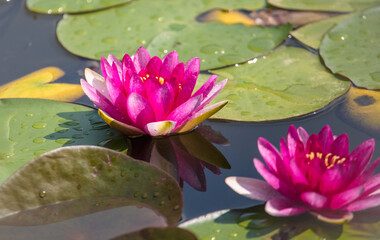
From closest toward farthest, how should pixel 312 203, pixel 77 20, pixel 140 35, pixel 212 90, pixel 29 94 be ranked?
pixel 312 203
pixel 212 90
pixel 29 94
pixel 140 35
pixel 77 20

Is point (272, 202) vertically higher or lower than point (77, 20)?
lower

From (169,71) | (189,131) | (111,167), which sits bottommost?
(189,131)

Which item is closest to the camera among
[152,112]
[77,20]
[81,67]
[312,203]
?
[312,203]

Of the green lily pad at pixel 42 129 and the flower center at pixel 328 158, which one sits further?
the green lily pad at pixel 42 129

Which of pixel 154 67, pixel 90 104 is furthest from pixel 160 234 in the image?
pixel 90 104

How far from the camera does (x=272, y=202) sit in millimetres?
1351

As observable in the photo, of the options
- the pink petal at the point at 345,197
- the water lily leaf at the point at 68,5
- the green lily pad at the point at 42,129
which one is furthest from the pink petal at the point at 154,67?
the water lily leaf at the point at 68,5

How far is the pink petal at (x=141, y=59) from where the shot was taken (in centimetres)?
180

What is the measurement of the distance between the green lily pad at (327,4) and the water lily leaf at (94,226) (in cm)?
187

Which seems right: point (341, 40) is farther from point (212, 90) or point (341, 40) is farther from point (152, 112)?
point (152, 112)

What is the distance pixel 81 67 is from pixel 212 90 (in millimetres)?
827

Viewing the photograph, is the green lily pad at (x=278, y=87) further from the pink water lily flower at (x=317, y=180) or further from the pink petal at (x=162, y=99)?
the pink water lily flower at (x=317, y=180)

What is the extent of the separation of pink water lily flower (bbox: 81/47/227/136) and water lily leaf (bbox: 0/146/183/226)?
0.22 meters

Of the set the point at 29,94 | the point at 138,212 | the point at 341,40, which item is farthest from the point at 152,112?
the point at 341,40
